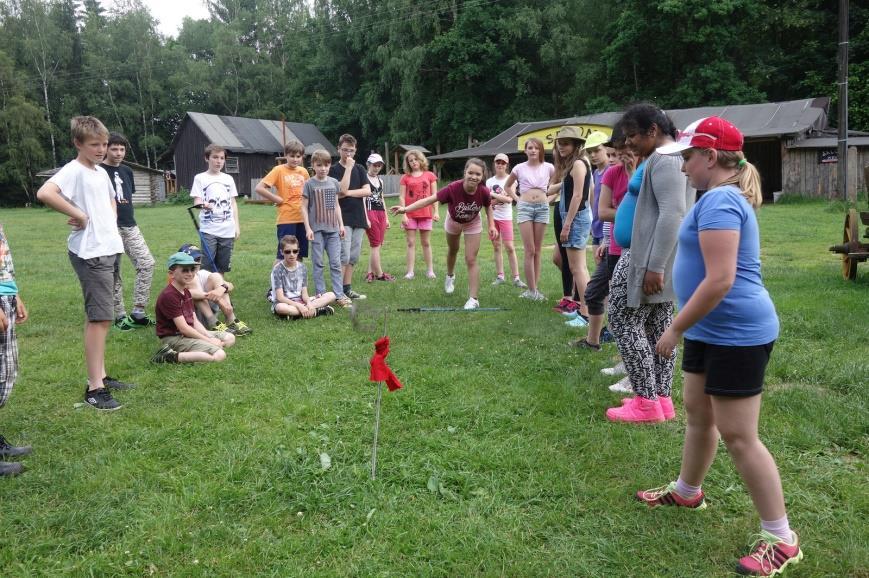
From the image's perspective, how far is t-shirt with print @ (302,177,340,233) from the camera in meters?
7.46

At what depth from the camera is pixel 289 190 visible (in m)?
7.75

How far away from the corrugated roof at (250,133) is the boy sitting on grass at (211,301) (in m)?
38.8

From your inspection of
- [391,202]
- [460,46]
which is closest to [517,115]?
[460,46]

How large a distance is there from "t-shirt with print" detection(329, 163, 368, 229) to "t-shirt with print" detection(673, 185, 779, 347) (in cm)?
598

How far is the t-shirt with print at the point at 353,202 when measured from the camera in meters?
8.05

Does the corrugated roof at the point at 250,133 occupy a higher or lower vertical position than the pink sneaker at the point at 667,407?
higher

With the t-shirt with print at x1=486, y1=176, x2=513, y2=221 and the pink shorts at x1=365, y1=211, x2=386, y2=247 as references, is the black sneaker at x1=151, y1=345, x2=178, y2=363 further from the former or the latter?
the t-shirt with print at x1=486, y1=176, x2=513, y2=221

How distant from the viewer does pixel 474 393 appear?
4609 millimetres

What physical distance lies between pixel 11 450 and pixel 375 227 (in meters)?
6.35

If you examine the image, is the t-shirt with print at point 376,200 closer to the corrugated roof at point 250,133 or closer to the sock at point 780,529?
the sock at point 780,529

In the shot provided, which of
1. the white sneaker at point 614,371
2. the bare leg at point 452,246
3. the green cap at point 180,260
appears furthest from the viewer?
the bare leg at point 452,246

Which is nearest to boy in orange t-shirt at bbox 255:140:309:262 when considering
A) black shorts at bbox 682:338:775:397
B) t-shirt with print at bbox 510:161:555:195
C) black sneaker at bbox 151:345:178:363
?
black sneaker at bbox 151:345:178:363

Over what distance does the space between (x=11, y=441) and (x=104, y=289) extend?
1128mm

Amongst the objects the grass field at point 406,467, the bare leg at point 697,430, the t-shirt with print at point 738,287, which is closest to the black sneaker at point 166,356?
the grass field at point 406,467
